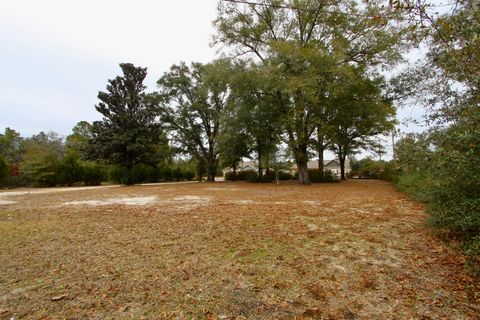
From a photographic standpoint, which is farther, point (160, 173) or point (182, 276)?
point (160, 173)

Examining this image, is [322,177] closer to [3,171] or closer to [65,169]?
[65,169]

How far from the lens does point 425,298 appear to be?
7.38ft

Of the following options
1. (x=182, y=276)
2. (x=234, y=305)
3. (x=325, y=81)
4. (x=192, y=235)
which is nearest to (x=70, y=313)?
(x=182, y=276)

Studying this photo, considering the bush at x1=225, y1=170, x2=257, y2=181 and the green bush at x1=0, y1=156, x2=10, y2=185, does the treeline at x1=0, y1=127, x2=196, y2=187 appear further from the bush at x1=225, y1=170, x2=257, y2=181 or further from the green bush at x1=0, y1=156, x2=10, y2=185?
the bush at x1=225, y1=170, x2=257, y2=181

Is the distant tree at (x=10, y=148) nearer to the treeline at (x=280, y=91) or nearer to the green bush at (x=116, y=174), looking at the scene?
the green bush at (x=116, y=174)

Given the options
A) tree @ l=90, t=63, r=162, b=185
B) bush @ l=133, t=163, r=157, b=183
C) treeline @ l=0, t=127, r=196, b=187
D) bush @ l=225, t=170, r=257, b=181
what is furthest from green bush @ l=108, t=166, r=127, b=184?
bush @ l=225, t=170, r=257, b=181

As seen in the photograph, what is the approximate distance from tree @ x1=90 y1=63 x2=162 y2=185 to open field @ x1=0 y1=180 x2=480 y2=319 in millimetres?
15671

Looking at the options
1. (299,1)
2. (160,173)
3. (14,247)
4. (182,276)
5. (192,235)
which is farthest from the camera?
(160,173)

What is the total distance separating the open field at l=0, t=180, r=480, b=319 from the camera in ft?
6.99

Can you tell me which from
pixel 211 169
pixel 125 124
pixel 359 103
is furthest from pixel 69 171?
pixel 359 103

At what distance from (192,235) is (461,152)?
3.83 meters

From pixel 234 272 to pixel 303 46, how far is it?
577 inches

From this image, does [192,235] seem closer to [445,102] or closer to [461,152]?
[461,152]

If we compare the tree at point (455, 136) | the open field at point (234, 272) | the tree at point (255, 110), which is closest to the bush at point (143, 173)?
the tree at point (255, 110)
